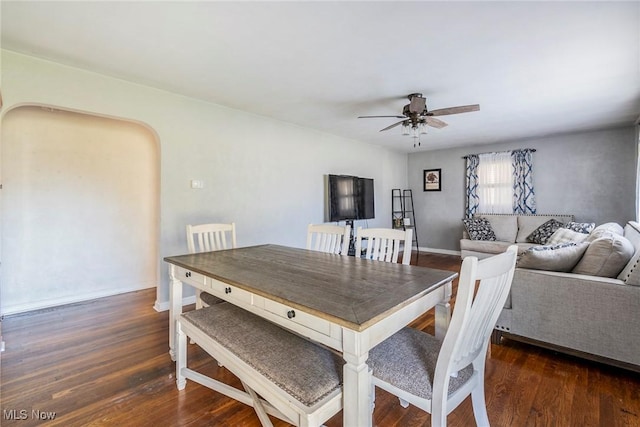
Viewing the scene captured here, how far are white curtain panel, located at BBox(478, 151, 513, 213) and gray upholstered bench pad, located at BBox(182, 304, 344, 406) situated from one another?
18.7 feet

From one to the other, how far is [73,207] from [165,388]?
2702 mm

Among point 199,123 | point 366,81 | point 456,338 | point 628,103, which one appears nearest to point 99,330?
point 199,123

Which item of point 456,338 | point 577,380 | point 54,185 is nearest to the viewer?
point 456,338

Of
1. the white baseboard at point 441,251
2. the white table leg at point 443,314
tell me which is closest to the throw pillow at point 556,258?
the white table leg at point 443,314

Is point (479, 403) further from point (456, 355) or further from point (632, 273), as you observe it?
point (632, 273)

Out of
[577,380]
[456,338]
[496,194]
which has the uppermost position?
[496,194]

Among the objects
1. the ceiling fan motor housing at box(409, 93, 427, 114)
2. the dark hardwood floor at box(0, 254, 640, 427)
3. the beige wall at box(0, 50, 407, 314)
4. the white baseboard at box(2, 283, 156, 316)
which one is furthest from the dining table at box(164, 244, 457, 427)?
the white baseboard at box(2, 283, 156, 316)

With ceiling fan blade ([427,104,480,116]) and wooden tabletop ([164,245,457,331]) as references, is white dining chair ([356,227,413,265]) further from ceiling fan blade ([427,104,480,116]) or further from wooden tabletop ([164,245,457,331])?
ceiling fan blade ([427,104,480,116])

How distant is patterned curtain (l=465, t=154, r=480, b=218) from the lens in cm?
598

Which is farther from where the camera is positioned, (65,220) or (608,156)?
(608,156)

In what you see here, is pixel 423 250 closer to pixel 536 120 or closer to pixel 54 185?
pixel 536 120

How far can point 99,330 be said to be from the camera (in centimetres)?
262

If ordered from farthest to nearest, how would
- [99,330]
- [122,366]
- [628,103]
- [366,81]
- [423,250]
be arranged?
1. [423,250]
2. [628,103]
3. [366,81]
4. [99,330]
5. [122,366]

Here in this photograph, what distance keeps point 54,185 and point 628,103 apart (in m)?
6.76
